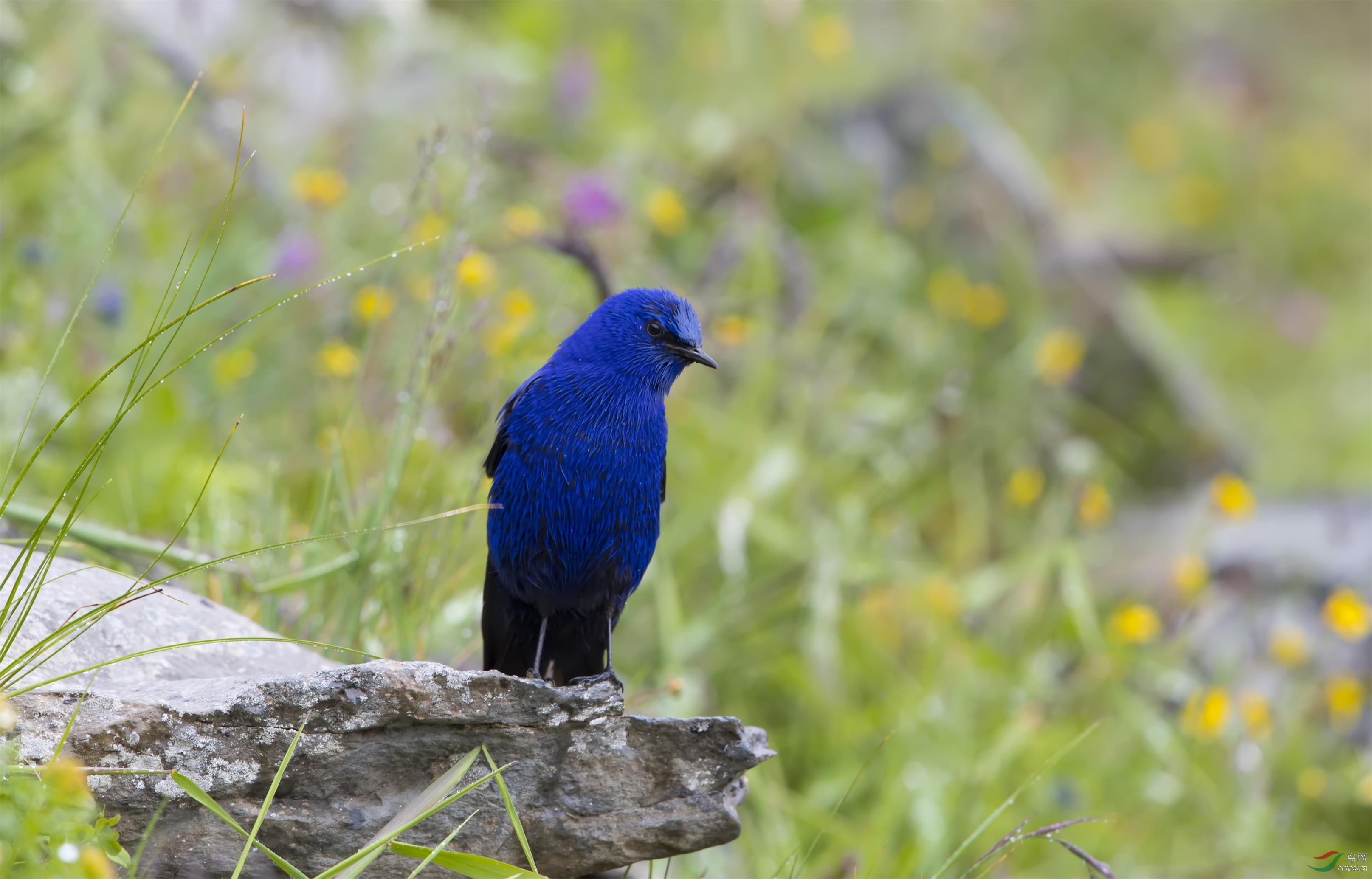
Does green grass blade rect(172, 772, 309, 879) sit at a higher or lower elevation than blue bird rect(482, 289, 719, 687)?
lower

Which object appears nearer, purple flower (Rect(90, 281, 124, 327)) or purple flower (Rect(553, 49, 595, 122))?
purple flower (Rect(90, 281, 124, 327))

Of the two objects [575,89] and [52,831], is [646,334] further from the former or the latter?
[575,89]

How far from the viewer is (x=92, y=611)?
1.86 meters

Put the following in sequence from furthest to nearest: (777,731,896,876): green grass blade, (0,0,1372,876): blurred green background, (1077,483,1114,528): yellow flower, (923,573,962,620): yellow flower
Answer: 1. (1077,483,1114,528): yellow flower
2. (923,573,962,620): yellow flower
3. (0,0,1372,876): blurred green background
4. (777,731,896,876): green grass blade

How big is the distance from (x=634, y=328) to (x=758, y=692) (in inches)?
86.6

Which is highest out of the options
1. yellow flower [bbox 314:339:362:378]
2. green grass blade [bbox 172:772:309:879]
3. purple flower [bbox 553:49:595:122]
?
purple flower [bbox 553:49:595:122]

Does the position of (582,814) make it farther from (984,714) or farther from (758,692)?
(984,714)

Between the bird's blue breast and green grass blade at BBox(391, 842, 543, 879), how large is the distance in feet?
2.59

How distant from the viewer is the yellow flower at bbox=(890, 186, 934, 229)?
6.66 metres

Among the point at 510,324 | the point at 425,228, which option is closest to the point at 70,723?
the point at 510,324

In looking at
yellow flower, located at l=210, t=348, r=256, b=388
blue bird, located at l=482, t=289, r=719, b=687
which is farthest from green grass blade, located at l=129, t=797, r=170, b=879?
yellow flower, located at l=210, t=348, r=256, b=388

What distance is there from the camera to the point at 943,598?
4.60 meters

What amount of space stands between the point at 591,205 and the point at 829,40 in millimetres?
3531

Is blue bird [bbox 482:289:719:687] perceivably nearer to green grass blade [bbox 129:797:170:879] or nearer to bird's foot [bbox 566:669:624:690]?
bird's foot [bbox 566:669:624:690]
